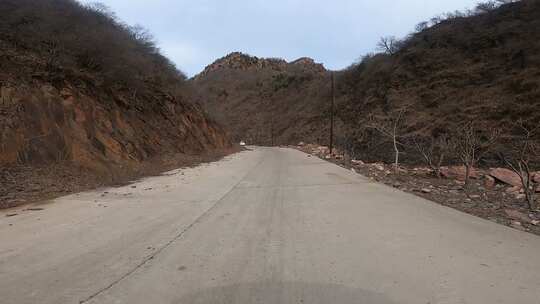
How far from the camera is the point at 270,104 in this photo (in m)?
85.9

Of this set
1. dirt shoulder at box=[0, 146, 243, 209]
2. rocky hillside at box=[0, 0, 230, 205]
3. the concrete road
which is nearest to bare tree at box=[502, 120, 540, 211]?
the concrete road

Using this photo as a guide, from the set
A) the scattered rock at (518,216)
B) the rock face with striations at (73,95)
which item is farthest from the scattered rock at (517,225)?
the rock face with striations at (73,95)

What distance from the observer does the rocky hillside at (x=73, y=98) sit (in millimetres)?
11469

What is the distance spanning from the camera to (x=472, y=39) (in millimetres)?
42344

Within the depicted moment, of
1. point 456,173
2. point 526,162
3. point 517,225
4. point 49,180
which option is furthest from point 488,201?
point 49,180

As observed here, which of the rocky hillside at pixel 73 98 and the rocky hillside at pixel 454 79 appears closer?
the rocky hillside at pixel 73 98

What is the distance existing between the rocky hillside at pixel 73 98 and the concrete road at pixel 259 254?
13.2 feet

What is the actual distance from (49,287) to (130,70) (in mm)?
18125

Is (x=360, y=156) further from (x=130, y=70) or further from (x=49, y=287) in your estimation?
(x=49, y=287)

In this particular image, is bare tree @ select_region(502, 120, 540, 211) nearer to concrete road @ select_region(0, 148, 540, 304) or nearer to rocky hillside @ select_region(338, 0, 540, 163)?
concrete road @ select_region(0, 148, 540, 304)

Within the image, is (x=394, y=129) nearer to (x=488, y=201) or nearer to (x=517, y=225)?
(x=488, y=201)

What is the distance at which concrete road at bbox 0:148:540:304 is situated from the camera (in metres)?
3.84

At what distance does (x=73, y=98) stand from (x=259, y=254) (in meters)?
13.0

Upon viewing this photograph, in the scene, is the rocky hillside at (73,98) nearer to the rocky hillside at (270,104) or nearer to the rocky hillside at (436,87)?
the rocky hillside at (436,87)
